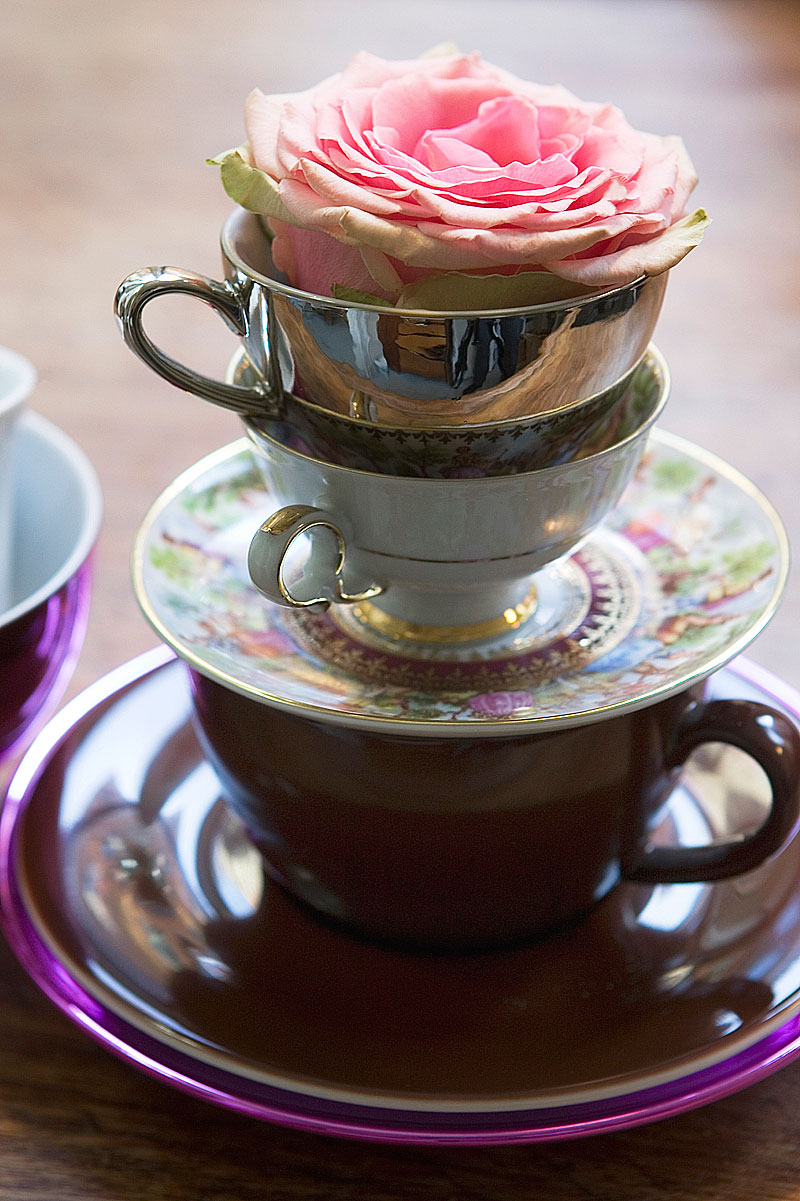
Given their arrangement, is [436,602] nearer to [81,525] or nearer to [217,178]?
[81,525]

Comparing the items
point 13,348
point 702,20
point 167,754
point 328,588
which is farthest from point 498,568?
point 702,20

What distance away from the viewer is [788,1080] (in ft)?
0.96

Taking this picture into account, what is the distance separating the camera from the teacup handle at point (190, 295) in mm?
265

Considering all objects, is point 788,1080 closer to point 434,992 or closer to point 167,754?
point 434,992

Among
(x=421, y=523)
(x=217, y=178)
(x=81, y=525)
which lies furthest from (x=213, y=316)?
(x=421, y=523)

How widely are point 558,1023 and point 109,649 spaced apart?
8.1 inches

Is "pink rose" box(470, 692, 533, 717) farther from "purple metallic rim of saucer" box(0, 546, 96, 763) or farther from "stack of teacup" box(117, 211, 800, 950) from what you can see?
"purple metallic rim of saucer" box(0, 546, 96, 763)

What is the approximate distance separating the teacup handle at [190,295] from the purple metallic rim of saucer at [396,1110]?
0.14 meters

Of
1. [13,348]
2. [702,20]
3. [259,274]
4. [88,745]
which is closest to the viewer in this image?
[259,274]

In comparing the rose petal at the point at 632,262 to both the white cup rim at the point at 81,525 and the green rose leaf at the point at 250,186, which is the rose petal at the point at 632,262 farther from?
the white cup rim at the point at 81,525

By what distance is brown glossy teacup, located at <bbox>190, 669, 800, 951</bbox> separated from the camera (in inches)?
11.0

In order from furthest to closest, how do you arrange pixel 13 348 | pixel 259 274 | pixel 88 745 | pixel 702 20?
pixel 702 20, pixel 13 348, pixel 88 745, pixel 259 274

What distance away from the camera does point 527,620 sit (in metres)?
A: 0.32

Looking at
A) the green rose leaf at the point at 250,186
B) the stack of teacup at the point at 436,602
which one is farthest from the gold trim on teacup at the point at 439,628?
the green rose leaf at the point at 250,186
